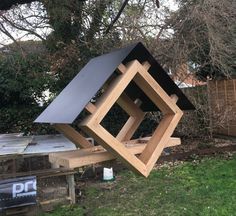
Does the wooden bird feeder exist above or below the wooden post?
above

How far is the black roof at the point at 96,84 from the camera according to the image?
2.09 meters

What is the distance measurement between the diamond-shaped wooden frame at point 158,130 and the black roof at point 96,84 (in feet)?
0.24

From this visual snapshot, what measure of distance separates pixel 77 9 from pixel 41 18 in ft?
4.70

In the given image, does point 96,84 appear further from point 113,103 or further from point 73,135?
point 73,135

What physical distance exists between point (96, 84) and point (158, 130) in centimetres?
56

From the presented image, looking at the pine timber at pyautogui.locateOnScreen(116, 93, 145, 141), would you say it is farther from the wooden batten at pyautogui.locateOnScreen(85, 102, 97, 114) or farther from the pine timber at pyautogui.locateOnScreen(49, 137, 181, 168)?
the wooden batten at pyautogui.locateOnScreen(85, 102, 97, 114)

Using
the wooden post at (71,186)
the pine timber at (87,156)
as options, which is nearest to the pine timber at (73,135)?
the pine timber at (87,156)

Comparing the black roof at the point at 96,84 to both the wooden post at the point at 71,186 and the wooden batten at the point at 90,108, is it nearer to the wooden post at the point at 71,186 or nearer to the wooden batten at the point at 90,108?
the wooden batten at the point at 90,108

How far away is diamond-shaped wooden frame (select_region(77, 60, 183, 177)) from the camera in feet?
6.70

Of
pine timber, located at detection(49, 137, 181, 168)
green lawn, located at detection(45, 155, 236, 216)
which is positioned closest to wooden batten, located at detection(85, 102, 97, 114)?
pine timber, located at detection(49, 137, 181, 168)

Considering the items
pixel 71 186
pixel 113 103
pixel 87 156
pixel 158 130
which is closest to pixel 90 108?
pixel 113 103

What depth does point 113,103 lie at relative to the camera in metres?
2.15

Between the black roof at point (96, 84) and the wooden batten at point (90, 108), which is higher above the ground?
the black roof at point (96, 84)

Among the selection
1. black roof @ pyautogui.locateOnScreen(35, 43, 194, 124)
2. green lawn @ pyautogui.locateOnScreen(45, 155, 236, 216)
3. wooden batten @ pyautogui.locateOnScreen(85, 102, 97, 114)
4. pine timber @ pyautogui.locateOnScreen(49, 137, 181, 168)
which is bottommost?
green lawn @ pyautogui.locateOnScreen(45, 155, 236, 216)
